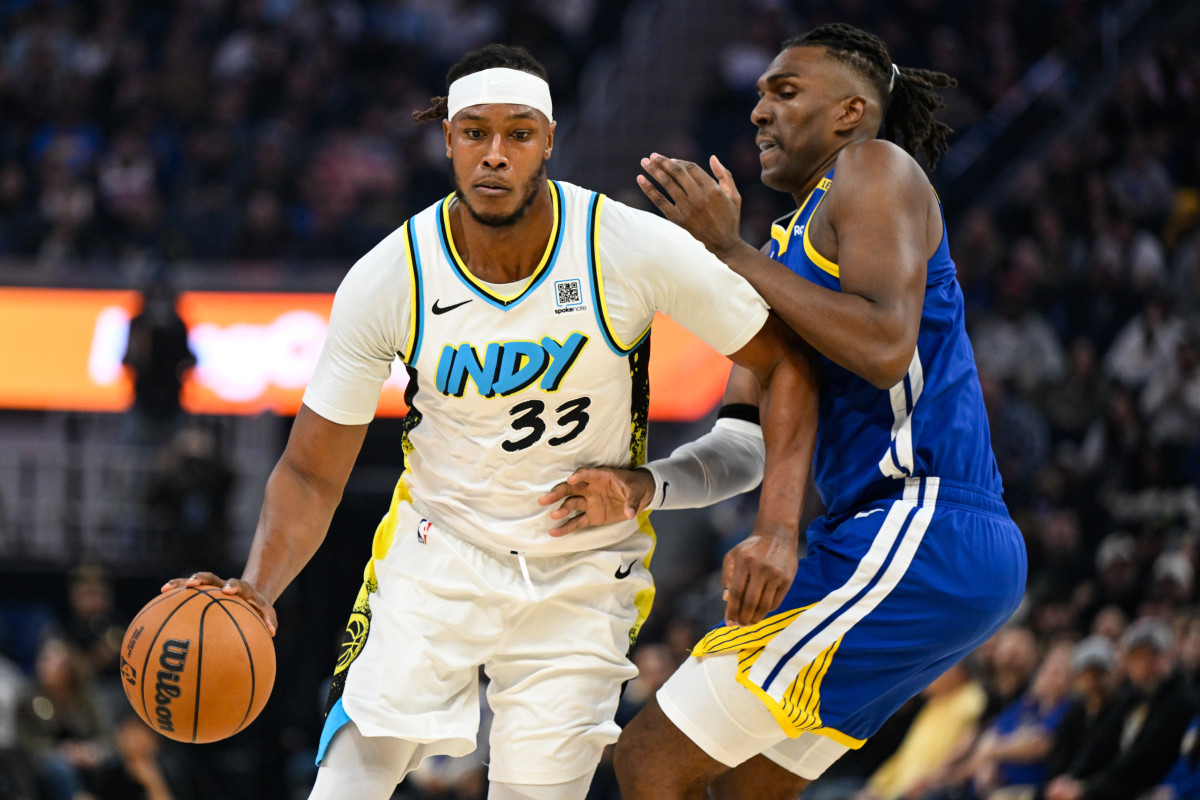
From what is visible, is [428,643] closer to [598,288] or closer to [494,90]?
[598,288]

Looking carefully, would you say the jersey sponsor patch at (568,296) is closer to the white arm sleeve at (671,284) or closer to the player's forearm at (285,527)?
the white arm sleeve at (671,284)

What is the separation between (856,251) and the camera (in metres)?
3.66

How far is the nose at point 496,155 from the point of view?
151 inches

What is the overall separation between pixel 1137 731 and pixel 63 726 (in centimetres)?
715

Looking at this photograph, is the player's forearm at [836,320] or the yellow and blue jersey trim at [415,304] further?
the yellow and blue jersey trim at [415,304]

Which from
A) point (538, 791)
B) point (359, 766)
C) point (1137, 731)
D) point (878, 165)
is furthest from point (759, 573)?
point (1137, 731)

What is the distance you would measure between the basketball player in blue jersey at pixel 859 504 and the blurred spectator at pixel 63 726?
6999 millimetres

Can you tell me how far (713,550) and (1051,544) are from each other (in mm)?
3080

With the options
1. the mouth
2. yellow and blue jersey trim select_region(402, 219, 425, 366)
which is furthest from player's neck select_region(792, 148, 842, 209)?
yellow and blue jersey trim select_region(402, 219, 425, 366)

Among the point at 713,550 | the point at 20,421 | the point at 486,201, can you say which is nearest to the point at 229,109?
the point at 20,421

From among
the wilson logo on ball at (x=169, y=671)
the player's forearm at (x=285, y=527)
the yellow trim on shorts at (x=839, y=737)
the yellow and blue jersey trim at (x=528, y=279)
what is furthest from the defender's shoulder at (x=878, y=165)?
the wilson logo on ball at (x=169, y=671)

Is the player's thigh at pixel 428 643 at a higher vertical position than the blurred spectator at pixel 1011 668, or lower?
higher

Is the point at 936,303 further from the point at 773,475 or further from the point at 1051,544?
the point at 1051,544

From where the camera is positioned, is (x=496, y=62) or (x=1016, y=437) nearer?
(x=496, y=62)
